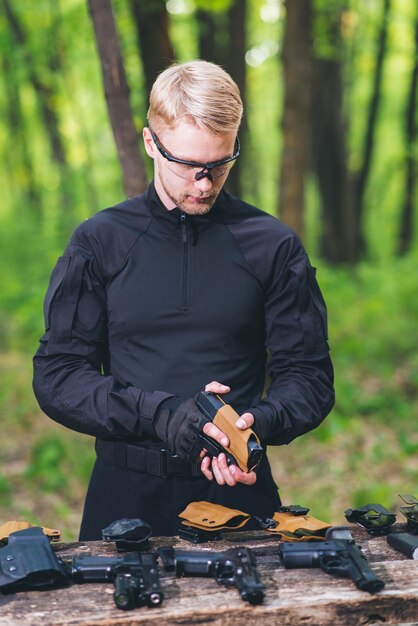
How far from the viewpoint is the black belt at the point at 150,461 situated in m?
2.97

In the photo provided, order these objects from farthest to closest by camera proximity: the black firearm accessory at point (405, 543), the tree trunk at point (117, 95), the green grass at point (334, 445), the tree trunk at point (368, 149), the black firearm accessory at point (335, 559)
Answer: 1. the tree trunk at point (368, 149)
2. the green grass at point (334, 445)
3. the tree trunk at point (117, 95)
4. the black firearm accessory at point (405, 543)
5. the black firearm accessory at point (335, 559)

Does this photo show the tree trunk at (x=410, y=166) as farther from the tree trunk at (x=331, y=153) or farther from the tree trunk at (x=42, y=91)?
the tree trunk at (x=42, y=91)

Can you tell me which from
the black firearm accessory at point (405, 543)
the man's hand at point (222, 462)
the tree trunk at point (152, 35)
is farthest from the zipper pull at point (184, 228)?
the tree trunk at point (152, 35)

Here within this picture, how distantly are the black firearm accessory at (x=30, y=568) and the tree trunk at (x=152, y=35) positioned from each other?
5845 mm

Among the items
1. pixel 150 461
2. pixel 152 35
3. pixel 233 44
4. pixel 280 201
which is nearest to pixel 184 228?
pixel 150 461

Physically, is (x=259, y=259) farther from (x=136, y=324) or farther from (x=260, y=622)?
(x=260, y=622)

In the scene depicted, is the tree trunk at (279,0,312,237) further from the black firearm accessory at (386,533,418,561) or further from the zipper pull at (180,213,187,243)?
the black firearm accessory at (386,533,418,561)

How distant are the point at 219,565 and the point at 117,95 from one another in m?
3.75

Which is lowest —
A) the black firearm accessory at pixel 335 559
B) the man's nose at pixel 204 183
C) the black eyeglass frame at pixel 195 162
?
the black firearm accessory at pixel 335 559

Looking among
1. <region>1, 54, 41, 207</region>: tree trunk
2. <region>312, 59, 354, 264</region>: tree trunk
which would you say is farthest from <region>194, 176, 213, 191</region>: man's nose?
<region>1, 54, 41, 207</region>: tree trunk

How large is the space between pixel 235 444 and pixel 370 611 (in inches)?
26.9

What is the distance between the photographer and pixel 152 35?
7574mm

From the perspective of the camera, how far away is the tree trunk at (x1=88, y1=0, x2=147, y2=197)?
520 centimetres

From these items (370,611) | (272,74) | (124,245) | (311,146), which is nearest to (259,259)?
(124,245)
